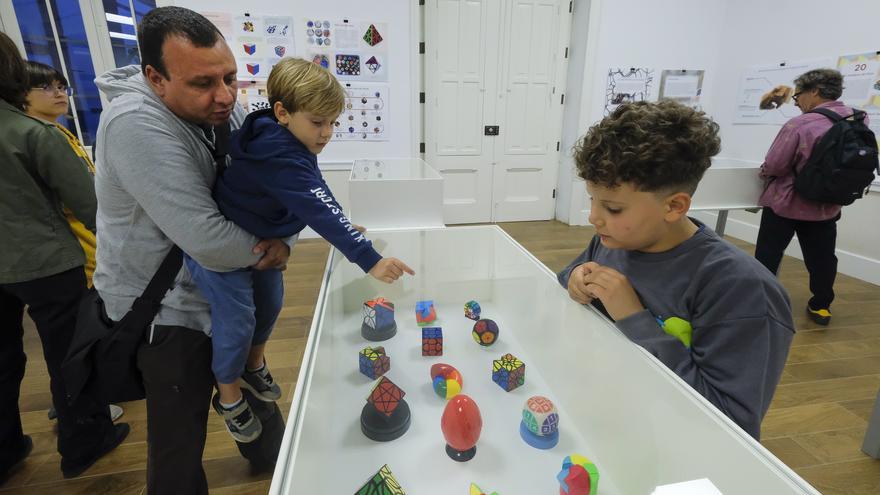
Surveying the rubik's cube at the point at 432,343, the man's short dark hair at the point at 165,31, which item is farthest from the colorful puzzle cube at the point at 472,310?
the man's short dark hair at the point at 165,31

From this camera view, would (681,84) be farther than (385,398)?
Yes

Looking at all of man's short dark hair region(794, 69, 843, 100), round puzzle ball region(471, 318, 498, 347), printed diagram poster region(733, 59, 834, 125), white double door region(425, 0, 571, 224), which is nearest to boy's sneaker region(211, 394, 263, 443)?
round puzzle ball region(471, 318, 498, 347)

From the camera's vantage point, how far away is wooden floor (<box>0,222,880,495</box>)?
1584 mm

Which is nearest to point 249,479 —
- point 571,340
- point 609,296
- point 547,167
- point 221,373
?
point 221,373

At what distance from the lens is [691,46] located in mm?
4758

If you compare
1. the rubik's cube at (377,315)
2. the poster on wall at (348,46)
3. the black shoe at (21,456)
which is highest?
the poster on wall at (348,46)

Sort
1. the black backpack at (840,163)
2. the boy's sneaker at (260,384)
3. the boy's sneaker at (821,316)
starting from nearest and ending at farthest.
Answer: the boy's sneaker at (260,384) → the black backpack at (840,163) → the boy's sneaker at (821,316)

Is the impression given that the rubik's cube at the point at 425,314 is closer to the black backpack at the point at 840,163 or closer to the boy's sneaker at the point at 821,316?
the black backpack at the point at 840,163

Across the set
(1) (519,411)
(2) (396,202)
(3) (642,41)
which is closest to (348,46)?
(2) (396,202)

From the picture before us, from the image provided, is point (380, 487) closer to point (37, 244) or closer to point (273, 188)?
point (273, 188)

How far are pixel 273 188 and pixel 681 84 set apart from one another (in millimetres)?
5179

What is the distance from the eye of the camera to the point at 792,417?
1896mm

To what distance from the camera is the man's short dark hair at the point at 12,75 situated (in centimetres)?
127

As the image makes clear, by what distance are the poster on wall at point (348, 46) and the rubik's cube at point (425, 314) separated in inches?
132
